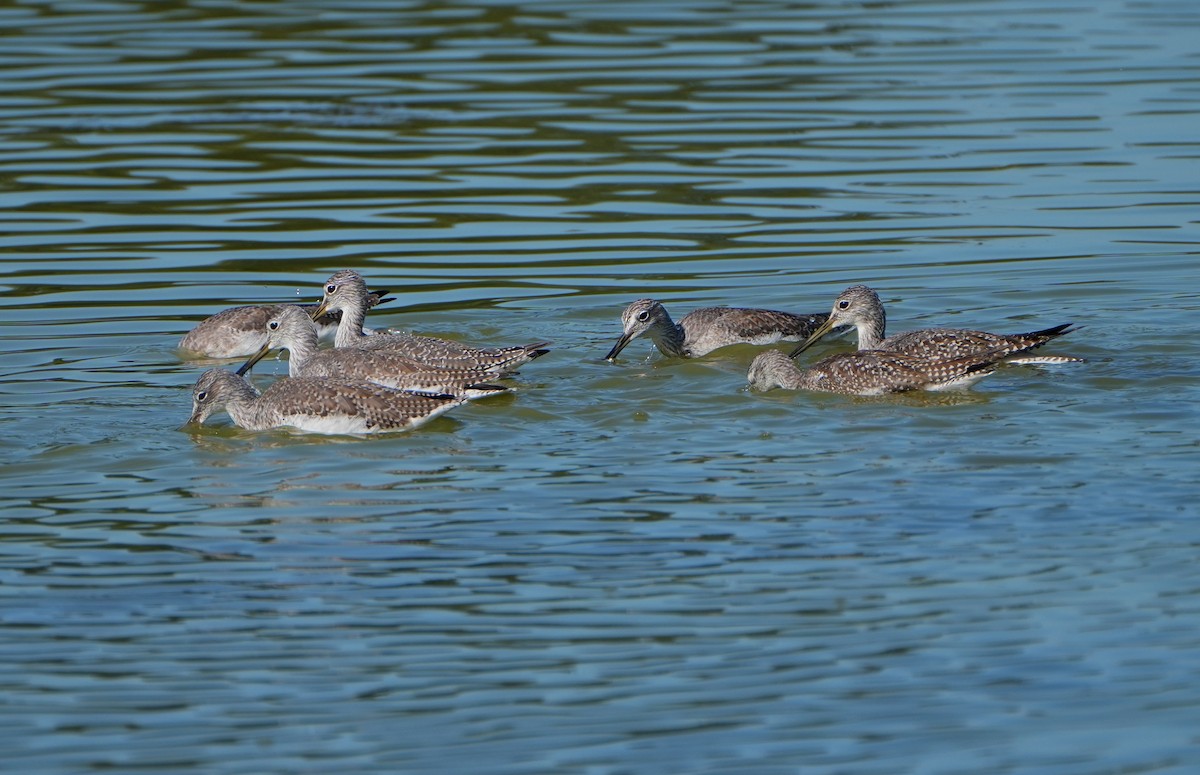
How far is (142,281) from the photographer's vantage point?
16547mm

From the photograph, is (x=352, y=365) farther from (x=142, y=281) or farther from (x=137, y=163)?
Result: (x=137, y=163)

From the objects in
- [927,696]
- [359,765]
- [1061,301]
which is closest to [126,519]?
[359,765]

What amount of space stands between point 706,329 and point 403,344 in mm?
2277

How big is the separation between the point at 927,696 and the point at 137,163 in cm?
1426

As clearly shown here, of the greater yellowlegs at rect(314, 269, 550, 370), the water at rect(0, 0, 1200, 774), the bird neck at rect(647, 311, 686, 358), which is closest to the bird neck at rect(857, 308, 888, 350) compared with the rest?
the water at rect(0, 0, 1200, 774)

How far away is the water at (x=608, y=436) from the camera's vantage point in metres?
7.67

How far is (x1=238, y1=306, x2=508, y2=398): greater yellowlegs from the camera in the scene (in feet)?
42.1

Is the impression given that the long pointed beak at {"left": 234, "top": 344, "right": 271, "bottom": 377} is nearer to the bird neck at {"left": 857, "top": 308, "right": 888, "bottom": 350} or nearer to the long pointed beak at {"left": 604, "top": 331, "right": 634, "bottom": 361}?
the long pointed beak at {"left": 604, "top": 331, "right": 634, "bottom": 361}

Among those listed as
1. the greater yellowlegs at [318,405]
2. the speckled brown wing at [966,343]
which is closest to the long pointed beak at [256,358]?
the greater yellowlegs at [318,405]

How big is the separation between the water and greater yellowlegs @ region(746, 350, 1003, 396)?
8.1 inches

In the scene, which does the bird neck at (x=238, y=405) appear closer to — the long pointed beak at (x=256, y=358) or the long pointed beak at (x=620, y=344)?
the long pointed beak at (x=256, y=358)

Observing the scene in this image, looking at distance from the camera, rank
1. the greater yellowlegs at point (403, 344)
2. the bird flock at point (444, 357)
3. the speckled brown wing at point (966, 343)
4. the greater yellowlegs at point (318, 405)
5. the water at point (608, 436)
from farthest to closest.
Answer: the greater yellowlegs at point (403, 344) → the speckled brown wing at point (966, 343) → the bird flock at point (444, 357) → the greater yellowlegs at point (318, 405) → the water at point (608, 436)

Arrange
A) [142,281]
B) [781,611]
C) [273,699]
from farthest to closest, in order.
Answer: [142,281] → [781,611] → [273,699]

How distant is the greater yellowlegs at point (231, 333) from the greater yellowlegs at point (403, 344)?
23cm
